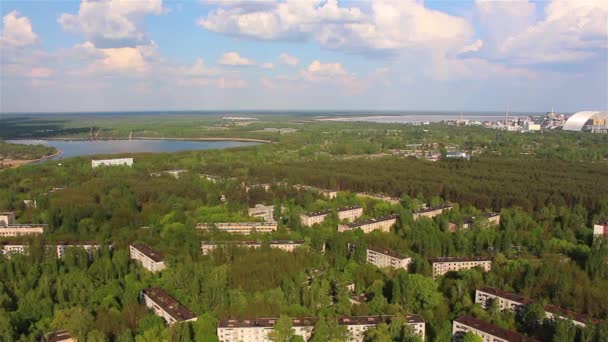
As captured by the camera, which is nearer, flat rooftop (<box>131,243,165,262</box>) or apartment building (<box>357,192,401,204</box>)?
flat rooftop (<box>131,243,165,262</box>)

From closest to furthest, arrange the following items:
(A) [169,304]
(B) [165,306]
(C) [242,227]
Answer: (B) [165,306] < (A) [169,304] < (C) [242,227]

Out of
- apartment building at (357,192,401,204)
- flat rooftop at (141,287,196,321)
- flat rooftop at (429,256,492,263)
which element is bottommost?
flat rooftop at (141,287,196,321)

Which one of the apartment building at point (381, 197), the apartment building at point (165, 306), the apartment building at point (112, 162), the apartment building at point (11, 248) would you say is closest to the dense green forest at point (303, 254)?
the apartment building at point (165, 306)

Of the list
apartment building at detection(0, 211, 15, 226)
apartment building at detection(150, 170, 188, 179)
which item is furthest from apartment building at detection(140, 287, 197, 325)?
apartment building at detection(150, 170, 188, 179)

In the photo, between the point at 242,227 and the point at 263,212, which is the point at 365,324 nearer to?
the point at 242,227

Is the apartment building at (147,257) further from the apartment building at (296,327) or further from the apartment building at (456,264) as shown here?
the apartment building at (456,264)

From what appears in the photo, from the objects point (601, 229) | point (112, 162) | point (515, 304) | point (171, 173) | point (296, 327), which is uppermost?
point (112, 162)

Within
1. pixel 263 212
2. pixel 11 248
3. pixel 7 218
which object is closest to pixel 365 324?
pixel 263 212

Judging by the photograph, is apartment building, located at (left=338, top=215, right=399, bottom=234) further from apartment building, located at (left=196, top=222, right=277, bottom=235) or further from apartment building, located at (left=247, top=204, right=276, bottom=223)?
apartment building, located at (left=247, top=204, right=276, bottom=223)
